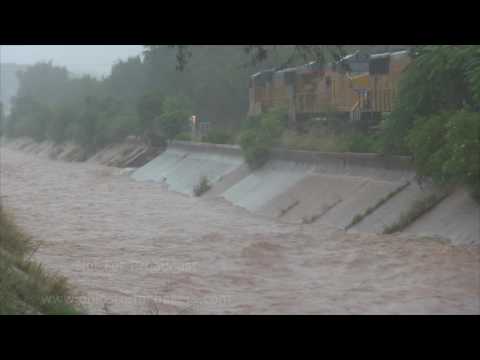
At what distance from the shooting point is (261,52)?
789 centimetres

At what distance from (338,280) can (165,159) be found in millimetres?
33495

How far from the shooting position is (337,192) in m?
25.9

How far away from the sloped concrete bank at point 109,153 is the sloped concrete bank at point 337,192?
14.4 metres

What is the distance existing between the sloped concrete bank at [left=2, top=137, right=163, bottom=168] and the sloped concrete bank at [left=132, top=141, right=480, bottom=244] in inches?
567

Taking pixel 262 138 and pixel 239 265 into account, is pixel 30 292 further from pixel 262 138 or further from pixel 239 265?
pixel 262 138

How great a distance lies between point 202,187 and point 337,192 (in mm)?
11193

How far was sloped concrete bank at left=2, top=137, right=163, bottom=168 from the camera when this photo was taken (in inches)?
2138

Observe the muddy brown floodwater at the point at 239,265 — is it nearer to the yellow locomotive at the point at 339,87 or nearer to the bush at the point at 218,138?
the yellow locomotive at the point at 339,87

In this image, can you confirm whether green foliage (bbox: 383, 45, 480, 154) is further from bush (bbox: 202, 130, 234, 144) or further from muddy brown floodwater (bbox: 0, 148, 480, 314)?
bush (bbox: 202, 130, 234, 144)

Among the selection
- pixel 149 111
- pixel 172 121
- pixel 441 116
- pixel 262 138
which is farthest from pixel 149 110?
pixel 441 116

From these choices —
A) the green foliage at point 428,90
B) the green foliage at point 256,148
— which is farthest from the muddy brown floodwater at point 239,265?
the green foliage at point 256,148
